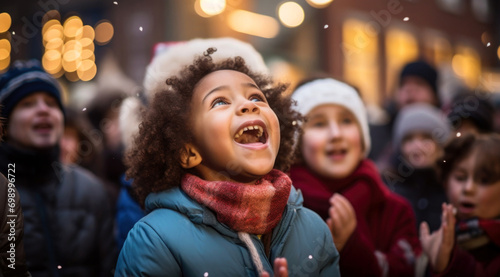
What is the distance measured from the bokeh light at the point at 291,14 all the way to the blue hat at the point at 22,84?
443cm

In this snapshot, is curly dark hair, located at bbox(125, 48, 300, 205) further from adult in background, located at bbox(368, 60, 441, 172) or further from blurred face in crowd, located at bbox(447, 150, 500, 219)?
adult in background, located at bbox(368, 60, 441, 172)

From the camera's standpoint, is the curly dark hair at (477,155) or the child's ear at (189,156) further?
the curly dark hair at (477,155)

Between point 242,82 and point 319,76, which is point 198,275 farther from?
point 319,76

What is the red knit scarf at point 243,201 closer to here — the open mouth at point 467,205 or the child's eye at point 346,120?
the child's eye at point 346,120

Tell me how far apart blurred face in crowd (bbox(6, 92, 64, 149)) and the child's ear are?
2.53 ft

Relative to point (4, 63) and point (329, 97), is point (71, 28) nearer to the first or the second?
point (4, 63)

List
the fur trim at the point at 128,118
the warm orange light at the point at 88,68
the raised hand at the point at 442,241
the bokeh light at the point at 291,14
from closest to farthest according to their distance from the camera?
the raised hand at the point at 442,241 < the fur trim at the point at 128,118 < the warm orange light at the point at 88,68 < the bokeh light at the point at 291,14

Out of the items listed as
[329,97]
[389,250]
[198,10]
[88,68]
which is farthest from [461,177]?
[198,10]

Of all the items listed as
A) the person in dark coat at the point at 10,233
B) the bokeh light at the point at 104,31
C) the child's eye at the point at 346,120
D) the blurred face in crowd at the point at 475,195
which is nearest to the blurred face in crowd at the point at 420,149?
the blurred face in crowd at the point at 475,195

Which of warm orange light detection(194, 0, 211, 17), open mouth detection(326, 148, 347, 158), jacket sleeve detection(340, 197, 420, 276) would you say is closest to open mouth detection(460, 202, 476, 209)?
jacket sleeve detection(340, 197, 420, 276)

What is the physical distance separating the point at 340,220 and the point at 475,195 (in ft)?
2.26

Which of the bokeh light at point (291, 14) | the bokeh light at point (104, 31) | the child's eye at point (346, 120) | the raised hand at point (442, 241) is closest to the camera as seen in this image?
the raised hand at point (442, 241)

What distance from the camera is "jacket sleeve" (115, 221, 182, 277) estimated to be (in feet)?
4.50

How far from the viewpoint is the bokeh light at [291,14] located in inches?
251
